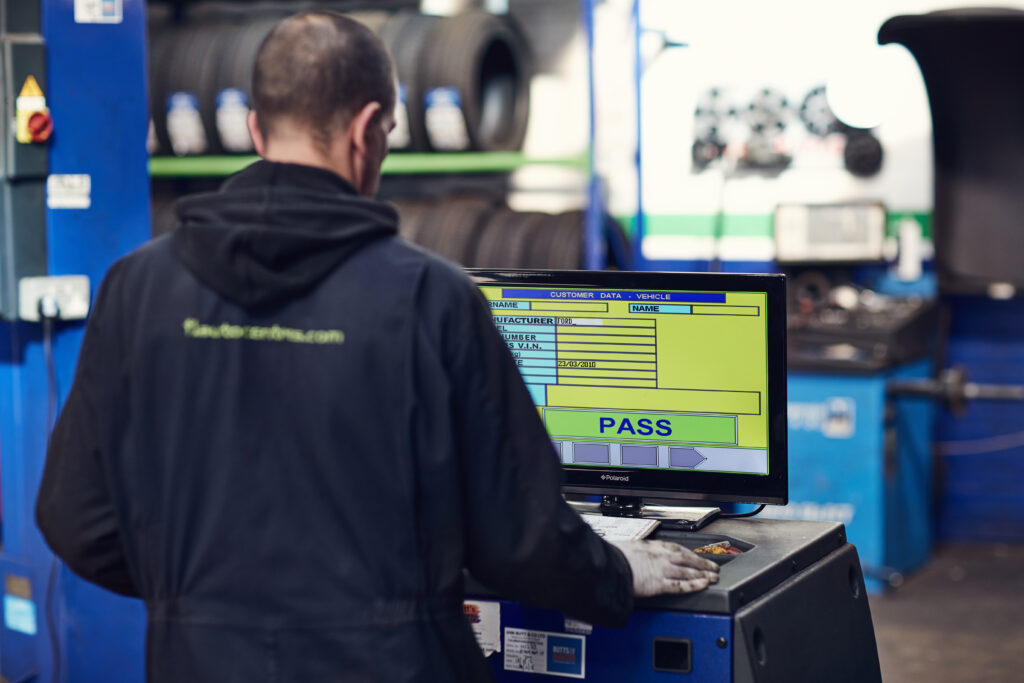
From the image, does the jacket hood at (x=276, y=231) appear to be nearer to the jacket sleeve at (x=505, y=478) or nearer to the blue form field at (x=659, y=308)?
the jacket sleeve at (x=505, y=478)

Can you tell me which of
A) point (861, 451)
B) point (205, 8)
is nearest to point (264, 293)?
point (861, 451)

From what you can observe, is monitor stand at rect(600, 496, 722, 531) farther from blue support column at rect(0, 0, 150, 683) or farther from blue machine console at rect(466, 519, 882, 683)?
blue support column at rect(0, 0, 150, 683)

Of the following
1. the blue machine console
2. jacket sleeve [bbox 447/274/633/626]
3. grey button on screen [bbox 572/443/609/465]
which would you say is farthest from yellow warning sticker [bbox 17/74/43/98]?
jacket sleeve [bbox 447/274/633/626]

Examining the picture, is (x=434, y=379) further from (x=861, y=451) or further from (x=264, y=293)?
(x=861, y=451)

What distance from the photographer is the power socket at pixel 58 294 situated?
3225 mm

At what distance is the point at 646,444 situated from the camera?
6.34 feet

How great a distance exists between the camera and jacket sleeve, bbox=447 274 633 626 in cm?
140

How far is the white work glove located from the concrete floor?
2465 millimetres

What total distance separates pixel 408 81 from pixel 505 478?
12.3 feet

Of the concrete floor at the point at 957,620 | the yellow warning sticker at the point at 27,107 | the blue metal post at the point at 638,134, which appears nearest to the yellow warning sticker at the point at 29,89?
the yellow warning sticker at the point at 27,107

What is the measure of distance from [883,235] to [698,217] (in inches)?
35.6

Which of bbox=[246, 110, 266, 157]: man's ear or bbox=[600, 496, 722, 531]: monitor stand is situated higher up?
bbox=[246, 110, 266, 157]: man's ear

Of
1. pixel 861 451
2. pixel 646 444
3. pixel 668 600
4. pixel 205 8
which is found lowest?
pixel 861 451

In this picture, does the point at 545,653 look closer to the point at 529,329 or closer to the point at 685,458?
the point at 685,458
